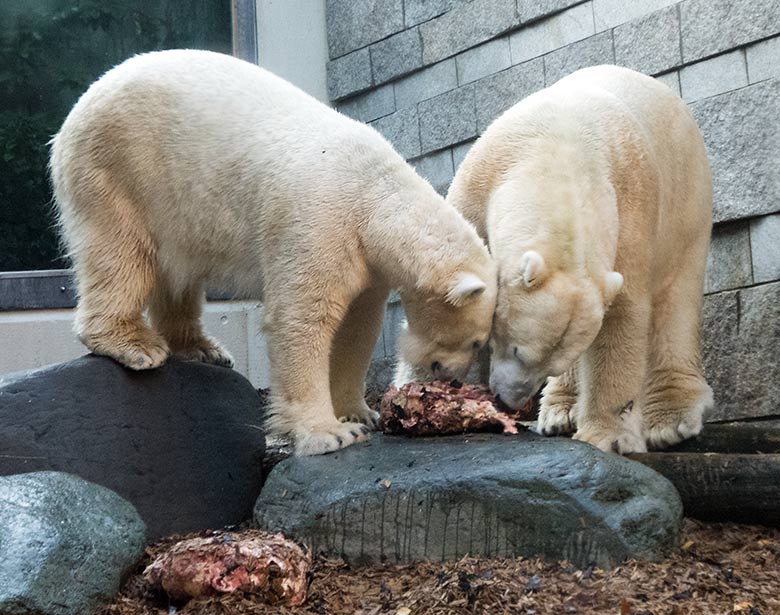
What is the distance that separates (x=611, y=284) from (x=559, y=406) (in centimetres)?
112

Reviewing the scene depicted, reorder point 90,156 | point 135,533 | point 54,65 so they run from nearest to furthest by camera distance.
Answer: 1. point 135,533
2. point 90,156
3. point 54,65

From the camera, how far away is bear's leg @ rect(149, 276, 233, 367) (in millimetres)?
4918

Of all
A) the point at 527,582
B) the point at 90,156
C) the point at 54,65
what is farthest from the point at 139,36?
the point at 527,582

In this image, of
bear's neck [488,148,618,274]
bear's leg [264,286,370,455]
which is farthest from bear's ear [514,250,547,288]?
bear's leg [264,286,370,455]

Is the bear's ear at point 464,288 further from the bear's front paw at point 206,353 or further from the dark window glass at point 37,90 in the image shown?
the dark window glass at point 37,90

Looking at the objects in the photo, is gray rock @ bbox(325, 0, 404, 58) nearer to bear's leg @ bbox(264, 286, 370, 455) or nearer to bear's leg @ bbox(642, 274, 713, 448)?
bear's leg @ bbox(642, 274, 713, 448)

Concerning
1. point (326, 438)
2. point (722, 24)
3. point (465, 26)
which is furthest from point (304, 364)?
point (465, 26)

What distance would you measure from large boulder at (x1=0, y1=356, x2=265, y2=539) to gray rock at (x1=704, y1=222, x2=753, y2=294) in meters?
2.84

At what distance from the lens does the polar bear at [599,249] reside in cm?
425

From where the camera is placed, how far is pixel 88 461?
4188mm

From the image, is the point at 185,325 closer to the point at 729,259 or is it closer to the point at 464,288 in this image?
the point at 464,288

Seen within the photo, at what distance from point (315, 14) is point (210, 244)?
4.28 meters

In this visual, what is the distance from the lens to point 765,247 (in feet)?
18.6

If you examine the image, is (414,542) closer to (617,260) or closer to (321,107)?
(617,260)
